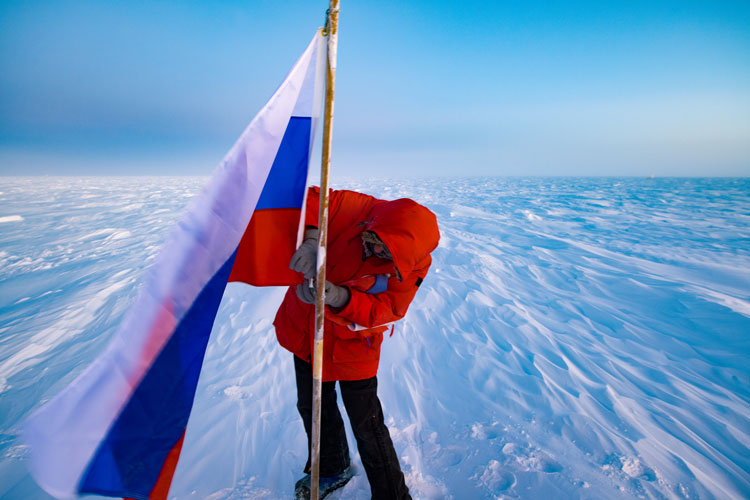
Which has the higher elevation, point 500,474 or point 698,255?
point 698,255

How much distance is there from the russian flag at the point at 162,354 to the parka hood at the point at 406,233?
0.48 m

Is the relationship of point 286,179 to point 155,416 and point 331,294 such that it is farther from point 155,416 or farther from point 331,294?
point 155,416

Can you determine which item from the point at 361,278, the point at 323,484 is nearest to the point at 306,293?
the point at 361,278

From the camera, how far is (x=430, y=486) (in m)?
1.74

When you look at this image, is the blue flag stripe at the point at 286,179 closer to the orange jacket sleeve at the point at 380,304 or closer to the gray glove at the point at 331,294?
the gray glove at the point at 331,294

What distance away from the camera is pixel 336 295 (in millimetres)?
1173

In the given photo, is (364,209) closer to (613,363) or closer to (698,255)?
(613,363)

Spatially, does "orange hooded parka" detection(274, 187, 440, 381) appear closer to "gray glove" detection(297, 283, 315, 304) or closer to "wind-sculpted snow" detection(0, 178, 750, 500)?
"gray glove" detection(297, 283, 315, 304)

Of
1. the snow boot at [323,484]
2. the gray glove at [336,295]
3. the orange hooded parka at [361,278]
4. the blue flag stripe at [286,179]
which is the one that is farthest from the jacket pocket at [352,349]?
the snow boot at [323,484]

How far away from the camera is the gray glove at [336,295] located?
3.82 ft

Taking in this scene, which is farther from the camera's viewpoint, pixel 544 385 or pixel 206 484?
pixel 544 385

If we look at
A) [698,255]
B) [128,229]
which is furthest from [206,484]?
[128,229]

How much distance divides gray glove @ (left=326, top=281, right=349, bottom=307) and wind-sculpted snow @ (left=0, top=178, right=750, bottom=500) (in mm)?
1319

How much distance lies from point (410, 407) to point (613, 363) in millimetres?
2047
